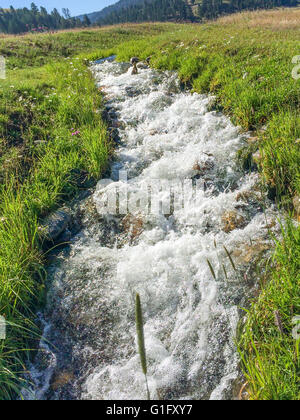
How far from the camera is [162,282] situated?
3881mm

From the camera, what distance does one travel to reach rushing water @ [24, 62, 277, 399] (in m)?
2.94

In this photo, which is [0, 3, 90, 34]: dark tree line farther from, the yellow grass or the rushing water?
the rushing water

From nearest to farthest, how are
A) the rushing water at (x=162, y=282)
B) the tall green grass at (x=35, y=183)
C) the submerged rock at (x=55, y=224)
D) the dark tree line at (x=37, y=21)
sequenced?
the rushing water at (x=162, y=282) → the tall green grass at (x=35, y=183) → the submerged rock at (x=55, y=224) → the dark tree line at (x=37, y=21)

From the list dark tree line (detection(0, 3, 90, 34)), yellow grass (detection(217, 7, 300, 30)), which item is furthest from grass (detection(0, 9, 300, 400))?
dark tree line (detection(0, 3, 90, 34))

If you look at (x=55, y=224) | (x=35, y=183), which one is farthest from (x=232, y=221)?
(x=35, y=183)

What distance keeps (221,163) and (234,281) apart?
303cm

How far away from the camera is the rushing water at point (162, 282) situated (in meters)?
2.94

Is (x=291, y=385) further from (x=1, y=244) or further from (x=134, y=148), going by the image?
(x=134, y=148)

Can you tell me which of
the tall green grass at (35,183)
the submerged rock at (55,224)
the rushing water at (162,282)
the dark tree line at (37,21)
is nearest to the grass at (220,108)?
the tall green grass at (35,183)

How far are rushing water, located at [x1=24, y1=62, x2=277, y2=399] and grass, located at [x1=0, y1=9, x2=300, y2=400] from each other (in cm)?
32

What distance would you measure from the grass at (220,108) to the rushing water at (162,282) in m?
0.32

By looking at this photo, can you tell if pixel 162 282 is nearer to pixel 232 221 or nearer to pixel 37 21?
pixel 232 221

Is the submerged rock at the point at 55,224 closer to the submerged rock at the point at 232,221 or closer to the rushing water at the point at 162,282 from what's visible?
the rushing water at the point at 162,282

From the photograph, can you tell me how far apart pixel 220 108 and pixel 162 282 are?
18.7 ft
